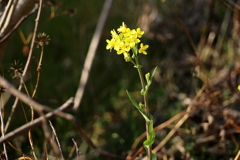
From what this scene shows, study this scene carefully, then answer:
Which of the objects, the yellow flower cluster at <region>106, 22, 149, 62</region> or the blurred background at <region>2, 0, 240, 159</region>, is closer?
the yellow flower cluster at <region>106, 22, 149, 62</region>

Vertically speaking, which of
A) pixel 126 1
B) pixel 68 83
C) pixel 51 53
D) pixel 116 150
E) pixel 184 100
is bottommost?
pixel 116 150

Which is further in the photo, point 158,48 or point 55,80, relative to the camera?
point 158,48

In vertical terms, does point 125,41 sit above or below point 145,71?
below

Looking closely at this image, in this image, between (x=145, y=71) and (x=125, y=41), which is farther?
(x=145, y=71)

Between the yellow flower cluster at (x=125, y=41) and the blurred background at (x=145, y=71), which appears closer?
the yellow flower cluster at (x=125, y=41)

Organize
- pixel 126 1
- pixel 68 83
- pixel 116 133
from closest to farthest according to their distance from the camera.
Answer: pixel 116 133
pixel 68 83
pixel 126 1

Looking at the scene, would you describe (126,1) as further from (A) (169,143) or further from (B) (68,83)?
(A) (169,143)

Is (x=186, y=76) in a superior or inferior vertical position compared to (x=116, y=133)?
superior

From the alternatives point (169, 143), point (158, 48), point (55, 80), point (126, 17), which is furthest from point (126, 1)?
point (169, 143)
